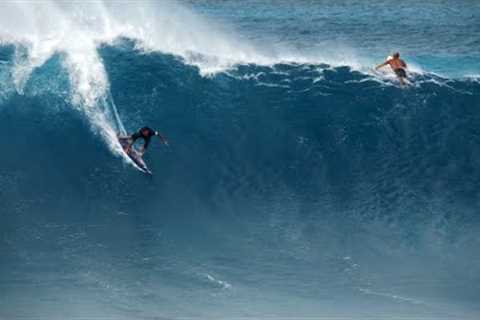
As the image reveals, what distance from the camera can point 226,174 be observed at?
26.8 meters

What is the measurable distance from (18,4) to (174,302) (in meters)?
14.1

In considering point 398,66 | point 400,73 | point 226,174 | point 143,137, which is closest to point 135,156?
point 143,137

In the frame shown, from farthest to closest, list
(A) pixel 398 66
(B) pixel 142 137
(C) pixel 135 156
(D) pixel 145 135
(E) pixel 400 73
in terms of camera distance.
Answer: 1. (E) pixel 400 73
2. (A) pixel 398 66
3. (C) pixel 135 156
4. (B) pixel 142 137
5. (D) pixel 145 135

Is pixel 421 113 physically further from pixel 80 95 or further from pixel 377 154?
pixel 80 95

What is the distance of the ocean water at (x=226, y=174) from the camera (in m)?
21.9

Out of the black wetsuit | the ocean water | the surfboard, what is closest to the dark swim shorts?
the ocean water

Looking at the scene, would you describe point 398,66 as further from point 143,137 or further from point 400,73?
point 143,137

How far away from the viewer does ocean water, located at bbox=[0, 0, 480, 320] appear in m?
21.9

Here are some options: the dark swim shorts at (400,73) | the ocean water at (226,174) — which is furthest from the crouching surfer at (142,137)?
the dark swim shorts at (400,73)

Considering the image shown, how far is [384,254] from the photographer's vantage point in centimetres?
2358

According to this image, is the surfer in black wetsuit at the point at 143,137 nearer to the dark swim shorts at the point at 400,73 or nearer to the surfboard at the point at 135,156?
the surfboard at the point at 135,156

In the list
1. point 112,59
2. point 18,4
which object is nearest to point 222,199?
point 112,59

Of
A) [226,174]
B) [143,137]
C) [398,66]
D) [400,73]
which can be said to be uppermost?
[400,73]

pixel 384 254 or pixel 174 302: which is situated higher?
pixel 384 254
